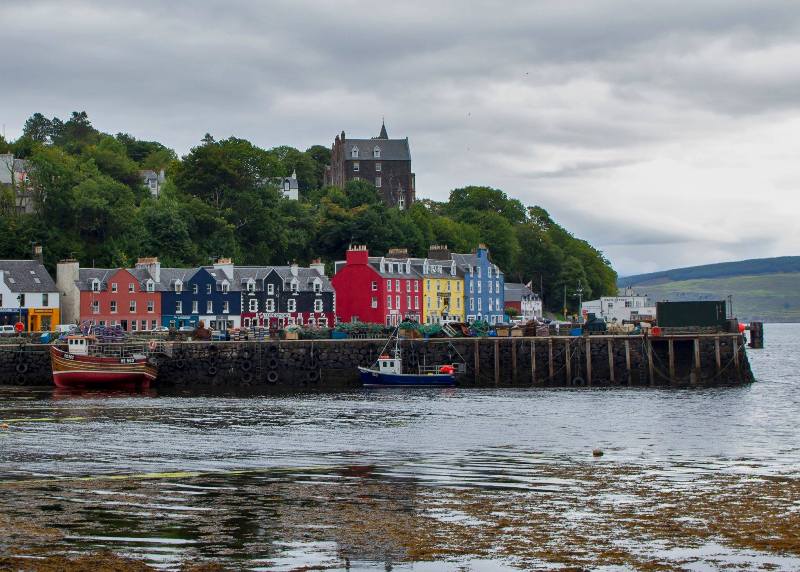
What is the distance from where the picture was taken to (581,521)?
2508 cm

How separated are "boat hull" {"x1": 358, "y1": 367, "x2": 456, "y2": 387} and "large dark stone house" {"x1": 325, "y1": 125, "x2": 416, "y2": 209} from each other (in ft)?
365

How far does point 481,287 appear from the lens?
142000 millimetres

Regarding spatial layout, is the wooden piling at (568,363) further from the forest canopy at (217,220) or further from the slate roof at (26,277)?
the forest canopy at (217,220)

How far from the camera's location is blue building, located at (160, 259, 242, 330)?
4348 inches

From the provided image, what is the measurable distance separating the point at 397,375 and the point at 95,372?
18.4m

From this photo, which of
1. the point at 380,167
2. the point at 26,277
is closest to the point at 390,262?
the point at 26,277

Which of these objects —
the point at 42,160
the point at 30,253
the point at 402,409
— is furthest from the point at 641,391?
the point at 42,160

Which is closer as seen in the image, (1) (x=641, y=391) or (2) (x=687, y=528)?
(2) (x=687, y=528)

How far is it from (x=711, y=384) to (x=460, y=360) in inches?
619

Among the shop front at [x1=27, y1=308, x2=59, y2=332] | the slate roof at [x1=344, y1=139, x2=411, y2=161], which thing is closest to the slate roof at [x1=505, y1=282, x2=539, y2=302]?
the slate roof at [x1=344, y1=139, x2=411, y2=161]

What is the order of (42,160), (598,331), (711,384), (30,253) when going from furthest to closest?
(42,160) → (30,253) → (598,331) → (711,384)

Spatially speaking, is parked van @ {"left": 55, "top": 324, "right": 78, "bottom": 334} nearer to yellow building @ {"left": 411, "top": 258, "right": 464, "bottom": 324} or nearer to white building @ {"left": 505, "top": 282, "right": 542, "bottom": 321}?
yellow building @ {"left": 411, "top": 258, "right": 464, "bottom": 324}

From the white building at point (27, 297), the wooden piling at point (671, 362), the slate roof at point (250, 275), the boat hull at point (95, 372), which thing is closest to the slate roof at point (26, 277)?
the white building at point (27, 297)

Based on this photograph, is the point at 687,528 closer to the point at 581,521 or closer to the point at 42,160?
the point at 581,521
